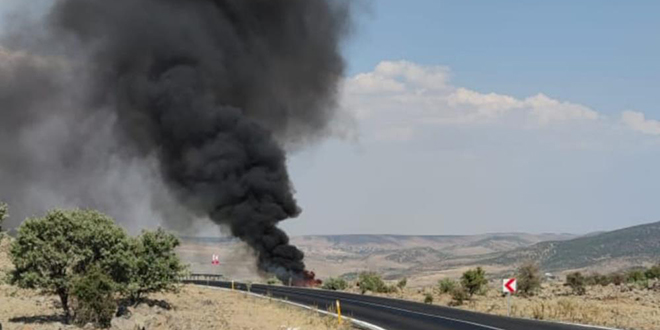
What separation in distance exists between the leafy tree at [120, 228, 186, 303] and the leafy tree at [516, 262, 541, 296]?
1012 inches

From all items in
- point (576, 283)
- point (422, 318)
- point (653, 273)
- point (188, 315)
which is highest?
point (653, 273)

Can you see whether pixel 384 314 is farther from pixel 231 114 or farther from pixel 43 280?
pixel 231 114

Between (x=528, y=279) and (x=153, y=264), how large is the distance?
27630 mm

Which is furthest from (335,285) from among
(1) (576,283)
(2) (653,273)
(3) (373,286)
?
(2) (653,273)

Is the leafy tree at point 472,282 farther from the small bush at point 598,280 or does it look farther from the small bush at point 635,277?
the small bush at point 635,277

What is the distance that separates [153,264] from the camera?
30531 millimetres

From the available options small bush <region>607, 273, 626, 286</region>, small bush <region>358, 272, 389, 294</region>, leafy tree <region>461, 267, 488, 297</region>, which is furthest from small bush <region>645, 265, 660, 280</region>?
small bush <region>358, 272, 389, 294</region>

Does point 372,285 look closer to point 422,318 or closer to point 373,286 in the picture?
point 373,286

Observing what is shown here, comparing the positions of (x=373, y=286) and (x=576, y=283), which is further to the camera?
(x=373, y=286)

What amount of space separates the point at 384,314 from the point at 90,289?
41.2ft

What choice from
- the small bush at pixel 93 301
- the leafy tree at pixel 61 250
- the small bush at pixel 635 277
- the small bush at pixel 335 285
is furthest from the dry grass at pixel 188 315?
the small bush at pixel 635 277

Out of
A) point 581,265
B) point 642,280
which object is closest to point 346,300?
point 642,280

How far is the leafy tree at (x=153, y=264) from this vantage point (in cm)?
2973

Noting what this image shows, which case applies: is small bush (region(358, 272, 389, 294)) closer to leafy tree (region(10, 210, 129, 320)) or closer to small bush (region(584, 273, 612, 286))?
small bush (region(584, 273, 612, 286))
